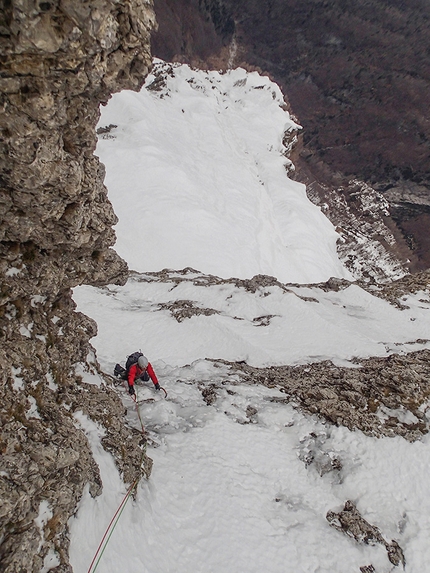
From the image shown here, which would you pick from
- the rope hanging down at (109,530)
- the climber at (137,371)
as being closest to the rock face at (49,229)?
the rope hanging down at (109,530)

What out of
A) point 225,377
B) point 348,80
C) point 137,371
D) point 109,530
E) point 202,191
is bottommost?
point 109,530

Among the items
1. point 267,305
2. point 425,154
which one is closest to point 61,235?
point 267,305

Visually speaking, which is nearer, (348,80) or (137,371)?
(137,371)

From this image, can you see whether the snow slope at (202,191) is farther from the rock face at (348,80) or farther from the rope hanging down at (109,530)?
the rope hanging down at (109,530)

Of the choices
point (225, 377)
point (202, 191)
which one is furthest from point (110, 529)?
point (202, 191)

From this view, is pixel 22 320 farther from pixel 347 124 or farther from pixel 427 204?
pixel 347 124

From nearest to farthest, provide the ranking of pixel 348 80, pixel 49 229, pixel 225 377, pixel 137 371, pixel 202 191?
pixel 49 229 < pixel 137 371 < pixel 225 377 < pixel 202 191 < pixel 348 80

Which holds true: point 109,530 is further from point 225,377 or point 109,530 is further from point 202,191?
point 202,191
